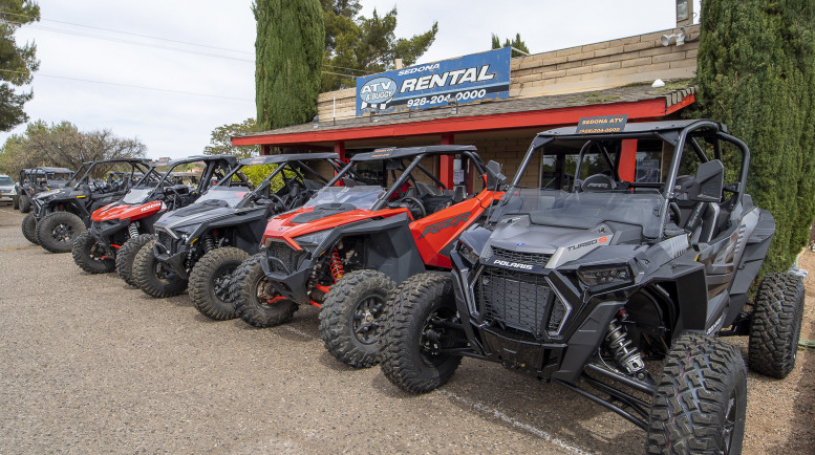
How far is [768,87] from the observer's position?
688 cm

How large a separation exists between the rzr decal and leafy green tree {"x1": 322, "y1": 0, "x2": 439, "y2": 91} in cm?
2332

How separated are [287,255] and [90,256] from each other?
5.42 m

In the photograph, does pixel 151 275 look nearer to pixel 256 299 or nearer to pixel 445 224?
pixel 256 299

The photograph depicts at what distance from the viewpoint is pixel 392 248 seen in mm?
5215

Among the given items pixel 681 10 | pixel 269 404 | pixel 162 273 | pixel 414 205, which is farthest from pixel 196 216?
pixel 681 10

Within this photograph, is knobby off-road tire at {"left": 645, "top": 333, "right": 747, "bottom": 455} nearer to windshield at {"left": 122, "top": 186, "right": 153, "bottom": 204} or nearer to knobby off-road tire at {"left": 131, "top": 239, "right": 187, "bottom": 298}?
knobby off-road tire at {"left": 131, "top": 239, "right": 187, "bottom": 298}

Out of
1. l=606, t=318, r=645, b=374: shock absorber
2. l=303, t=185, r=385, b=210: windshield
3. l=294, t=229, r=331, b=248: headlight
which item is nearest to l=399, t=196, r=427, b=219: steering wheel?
l=303, t=185, r=385, b=210: windshield

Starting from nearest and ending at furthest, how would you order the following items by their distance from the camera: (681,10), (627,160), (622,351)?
(622,351) → (627,160) → (681,10)

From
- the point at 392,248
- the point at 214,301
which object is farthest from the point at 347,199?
the point at 214,301

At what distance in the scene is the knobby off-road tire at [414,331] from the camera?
11.4 feet

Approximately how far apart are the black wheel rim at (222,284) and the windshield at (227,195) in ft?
3.89

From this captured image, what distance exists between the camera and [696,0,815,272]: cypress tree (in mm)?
6906

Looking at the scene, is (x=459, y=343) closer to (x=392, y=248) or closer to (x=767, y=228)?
(x=392, y=248)

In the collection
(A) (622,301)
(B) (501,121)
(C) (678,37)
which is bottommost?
(A) (622,301)
